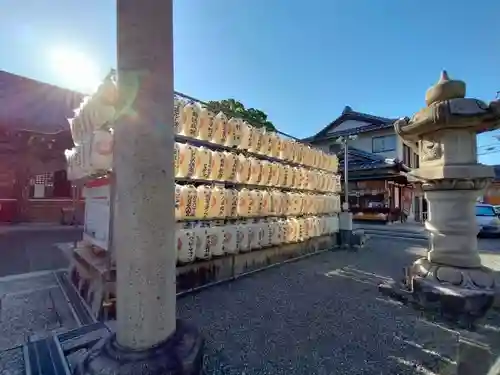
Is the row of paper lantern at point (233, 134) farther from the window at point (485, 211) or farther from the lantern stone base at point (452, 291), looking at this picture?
the window at point (485, 211)

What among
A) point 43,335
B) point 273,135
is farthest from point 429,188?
point 43,335

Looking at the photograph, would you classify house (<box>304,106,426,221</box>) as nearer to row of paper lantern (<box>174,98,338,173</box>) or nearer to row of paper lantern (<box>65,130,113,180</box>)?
row of paper lantern (<box>174,98,338,173</box>)

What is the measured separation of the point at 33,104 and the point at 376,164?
18229mm

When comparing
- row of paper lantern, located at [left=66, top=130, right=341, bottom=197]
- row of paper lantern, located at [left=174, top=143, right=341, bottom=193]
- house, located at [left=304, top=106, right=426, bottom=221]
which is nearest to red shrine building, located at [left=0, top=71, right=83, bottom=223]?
row of paper lantern, located at [left=66, top=130, right=341, bottom=197]

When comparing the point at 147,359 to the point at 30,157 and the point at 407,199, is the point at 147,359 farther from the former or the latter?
the point at 407,199

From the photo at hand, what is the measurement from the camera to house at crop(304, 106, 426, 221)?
1540 centimetres

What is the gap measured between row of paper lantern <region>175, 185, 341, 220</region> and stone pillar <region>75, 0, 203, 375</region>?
82.9 inches

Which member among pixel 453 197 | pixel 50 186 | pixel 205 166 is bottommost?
pixel 453 197

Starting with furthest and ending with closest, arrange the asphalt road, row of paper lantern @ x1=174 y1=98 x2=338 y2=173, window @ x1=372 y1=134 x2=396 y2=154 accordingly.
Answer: window @ x1=372 y1=134 x2=396 y2=154 < the asphalt road < row of paper lantern @ x1=174 y1=98 x2=338 y2=173

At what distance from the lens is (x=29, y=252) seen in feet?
21.5

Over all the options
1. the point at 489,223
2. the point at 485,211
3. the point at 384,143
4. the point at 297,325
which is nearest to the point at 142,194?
the point at 297,325

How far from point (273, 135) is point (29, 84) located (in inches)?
581

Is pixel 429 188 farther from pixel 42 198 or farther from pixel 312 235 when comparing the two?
pixel 42 198

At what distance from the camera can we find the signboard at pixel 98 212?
335 cm
